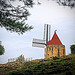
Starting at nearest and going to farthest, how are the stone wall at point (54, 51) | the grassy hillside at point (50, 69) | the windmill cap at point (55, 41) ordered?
1. the grassy hillside at point (50, 69)
2. the stone wall at point (54, 51)
3. the windmill cap at point (55, 41)

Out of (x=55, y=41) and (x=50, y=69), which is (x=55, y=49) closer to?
(x=55, y=41)

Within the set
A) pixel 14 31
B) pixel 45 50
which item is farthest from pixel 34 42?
pixel 14 31

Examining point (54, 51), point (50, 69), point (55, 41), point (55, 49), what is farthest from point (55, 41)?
A: point (50, 69)

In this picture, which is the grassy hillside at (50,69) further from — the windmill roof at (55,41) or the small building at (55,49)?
the windmill roof at (55,41)

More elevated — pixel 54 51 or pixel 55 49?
pixel 55 49

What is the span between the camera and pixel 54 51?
20766 mm

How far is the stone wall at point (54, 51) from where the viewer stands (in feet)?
68.1

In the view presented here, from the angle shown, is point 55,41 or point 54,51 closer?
point 54,51

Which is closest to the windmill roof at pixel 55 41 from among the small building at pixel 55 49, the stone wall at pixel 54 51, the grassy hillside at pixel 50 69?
the small building at pixel 55 49

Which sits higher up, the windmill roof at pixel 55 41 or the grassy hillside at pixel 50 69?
the windmill roof at pixel 55 41

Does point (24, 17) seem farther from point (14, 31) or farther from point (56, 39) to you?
point (56, 39)

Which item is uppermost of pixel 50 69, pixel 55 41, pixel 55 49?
pixel 55 41

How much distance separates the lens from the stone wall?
20.8m

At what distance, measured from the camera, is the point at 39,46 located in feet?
76.9
